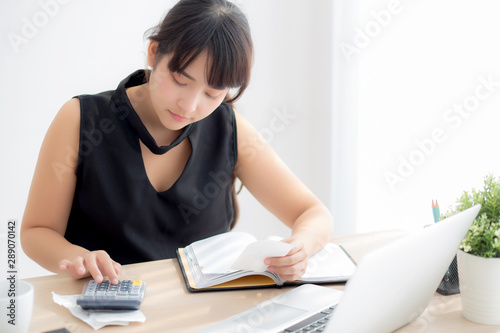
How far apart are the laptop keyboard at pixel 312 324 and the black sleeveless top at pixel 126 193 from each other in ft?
2.01

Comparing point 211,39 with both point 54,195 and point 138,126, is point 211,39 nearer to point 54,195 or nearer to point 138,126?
point 138,126

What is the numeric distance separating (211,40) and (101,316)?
2.10 feet

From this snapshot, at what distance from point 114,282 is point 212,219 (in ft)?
1.79

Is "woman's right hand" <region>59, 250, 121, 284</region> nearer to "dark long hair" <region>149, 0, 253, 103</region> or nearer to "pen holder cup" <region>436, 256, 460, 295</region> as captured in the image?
"dark long hair" <region>149, 0, 253, 103</region>

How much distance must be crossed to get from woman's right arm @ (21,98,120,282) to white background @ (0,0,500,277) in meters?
0.88

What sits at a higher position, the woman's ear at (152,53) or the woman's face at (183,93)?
the woman's ear at (152,53)

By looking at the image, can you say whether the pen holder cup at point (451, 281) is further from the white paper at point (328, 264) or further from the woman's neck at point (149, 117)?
the woman's neck at point (149, 117)

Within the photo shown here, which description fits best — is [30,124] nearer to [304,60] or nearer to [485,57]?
[304,60]

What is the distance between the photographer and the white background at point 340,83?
1.92 metres

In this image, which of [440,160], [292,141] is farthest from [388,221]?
[292,141]

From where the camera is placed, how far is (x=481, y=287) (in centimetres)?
95

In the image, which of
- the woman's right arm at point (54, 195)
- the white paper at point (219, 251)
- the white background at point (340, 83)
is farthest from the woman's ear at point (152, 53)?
the white background at point (340, 83)

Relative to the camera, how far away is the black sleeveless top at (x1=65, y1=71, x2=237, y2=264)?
4.66 ft

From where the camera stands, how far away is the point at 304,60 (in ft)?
8.66
